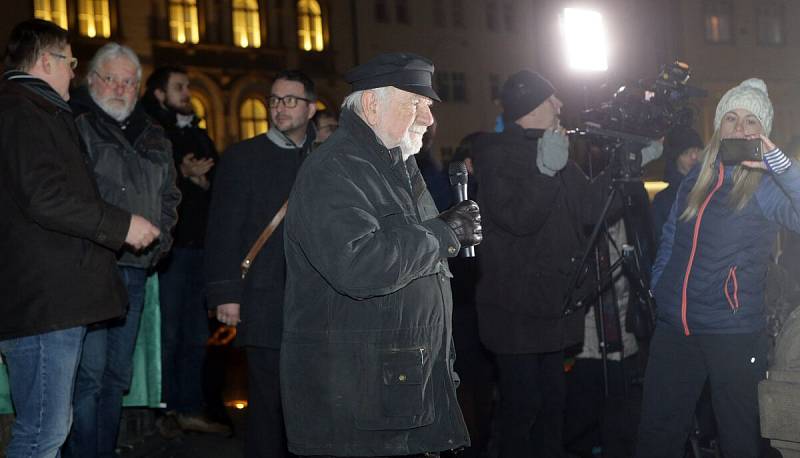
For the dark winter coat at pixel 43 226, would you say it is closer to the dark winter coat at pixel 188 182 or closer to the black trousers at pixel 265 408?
the black trousers at pixel 265 408

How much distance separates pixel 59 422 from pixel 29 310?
51 centimetres

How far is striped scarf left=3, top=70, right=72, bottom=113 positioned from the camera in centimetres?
445

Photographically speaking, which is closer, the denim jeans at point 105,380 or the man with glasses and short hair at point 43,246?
the man with glasses and short hair at point 43,246

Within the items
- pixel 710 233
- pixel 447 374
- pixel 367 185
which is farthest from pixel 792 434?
pixel 367 185

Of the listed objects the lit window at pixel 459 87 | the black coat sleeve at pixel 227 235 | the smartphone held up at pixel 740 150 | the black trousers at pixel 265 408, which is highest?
the lit window at pixel 459 87

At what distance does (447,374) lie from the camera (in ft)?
11.4

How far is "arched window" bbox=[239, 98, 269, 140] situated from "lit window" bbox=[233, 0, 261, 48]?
7.26 feet

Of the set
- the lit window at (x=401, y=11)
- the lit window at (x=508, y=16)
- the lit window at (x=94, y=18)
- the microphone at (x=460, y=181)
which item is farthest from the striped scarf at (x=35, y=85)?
the lit window at (x=508, y=16)

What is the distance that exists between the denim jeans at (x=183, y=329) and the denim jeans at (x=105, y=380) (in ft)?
4.04

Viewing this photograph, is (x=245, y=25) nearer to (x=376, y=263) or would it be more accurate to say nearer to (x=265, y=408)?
(x=265, y=408)

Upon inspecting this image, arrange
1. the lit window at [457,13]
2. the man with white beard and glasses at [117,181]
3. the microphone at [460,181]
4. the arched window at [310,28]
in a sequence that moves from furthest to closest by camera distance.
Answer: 1. the lit window at [457,13]
2. the arched window at [310,28]
3. the man with white beard and glasses at [117,181]
4. the microphone at [460,181]

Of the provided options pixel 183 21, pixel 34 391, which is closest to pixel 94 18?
pixel 183 21

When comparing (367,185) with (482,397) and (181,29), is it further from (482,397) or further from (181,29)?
(181,29)

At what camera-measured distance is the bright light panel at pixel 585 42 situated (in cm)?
702
